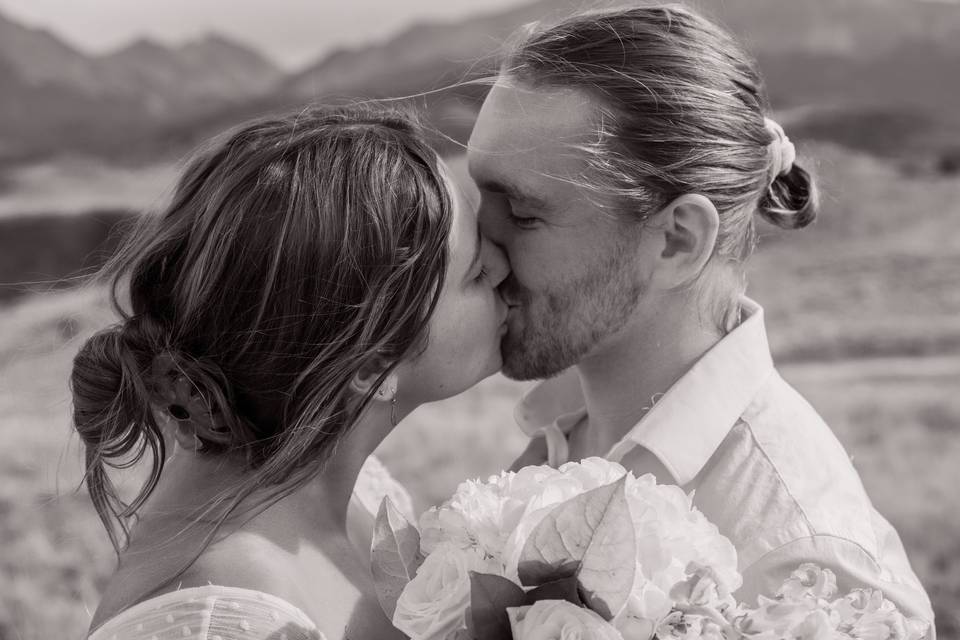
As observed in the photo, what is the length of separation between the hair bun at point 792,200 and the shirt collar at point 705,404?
1.29 ft

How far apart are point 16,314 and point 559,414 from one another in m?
15.3

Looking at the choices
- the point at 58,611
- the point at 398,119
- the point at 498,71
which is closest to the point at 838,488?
the point at 398,119

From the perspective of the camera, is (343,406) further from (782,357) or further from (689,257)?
(782,357)

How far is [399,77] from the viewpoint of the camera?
23266 millimetres

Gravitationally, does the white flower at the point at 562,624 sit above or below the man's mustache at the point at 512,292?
above

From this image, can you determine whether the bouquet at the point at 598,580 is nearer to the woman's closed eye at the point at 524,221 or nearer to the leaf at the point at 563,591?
the leaf at the point at 563,591

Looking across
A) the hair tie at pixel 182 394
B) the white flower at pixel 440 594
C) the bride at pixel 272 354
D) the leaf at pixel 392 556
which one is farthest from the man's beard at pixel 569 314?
the white flower at pixel 440 594

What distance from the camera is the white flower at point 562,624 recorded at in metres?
1.85

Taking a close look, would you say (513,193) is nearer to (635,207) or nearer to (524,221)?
(524,221)

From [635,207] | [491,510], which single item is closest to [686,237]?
[635,207]

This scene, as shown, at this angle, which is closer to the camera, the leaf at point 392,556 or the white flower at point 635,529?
the white flower at point 635,529

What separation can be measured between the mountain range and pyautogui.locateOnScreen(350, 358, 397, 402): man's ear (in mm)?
19317

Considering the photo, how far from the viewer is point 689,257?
11.3 feet

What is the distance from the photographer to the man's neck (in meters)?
3.51
